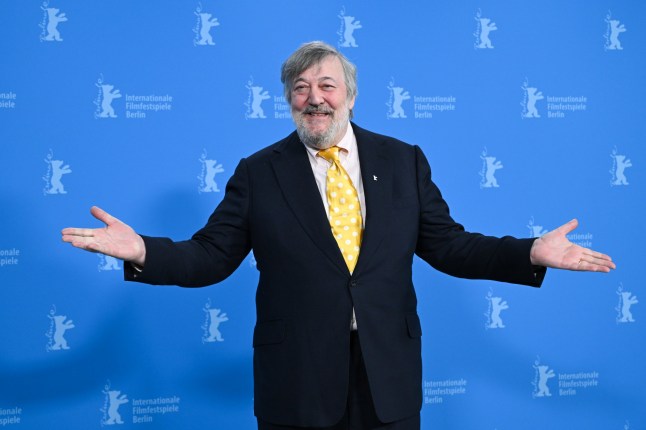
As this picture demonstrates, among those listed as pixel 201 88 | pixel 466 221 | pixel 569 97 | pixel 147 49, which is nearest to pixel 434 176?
pixel 466 221

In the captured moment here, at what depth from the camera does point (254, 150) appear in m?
3.21

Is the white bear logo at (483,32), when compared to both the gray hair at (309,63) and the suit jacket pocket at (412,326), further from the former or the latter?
the suit jacket pocket at (412,326)

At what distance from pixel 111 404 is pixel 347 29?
1.92 m

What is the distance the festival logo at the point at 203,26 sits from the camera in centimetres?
314

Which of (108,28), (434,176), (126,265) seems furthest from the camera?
(434,176)

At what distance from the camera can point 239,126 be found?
3.19 metres

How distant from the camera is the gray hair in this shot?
219 cm

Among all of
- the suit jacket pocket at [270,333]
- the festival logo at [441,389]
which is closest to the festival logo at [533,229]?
the festival logo at [441,389]

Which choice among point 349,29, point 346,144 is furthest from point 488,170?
point 346,144

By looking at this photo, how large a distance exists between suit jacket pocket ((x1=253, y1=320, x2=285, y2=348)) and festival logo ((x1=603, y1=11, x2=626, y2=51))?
7.81 feet

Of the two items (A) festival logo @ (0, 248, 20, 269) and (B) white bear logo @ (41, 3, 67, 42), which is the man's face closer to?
(B) white bear logo @ (41, 3, 67, 42)

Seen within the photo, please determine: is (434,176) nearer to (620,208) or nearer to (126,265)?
(620,208)

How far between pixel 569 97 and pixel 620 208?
589mm

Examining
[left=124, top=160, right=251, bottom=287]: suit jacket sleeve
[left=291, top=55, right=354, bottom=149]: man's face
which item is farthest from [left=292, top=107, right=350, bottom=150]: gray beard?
[left=124, top=160, right=251, bottom=287]: suit jacket sleeve
